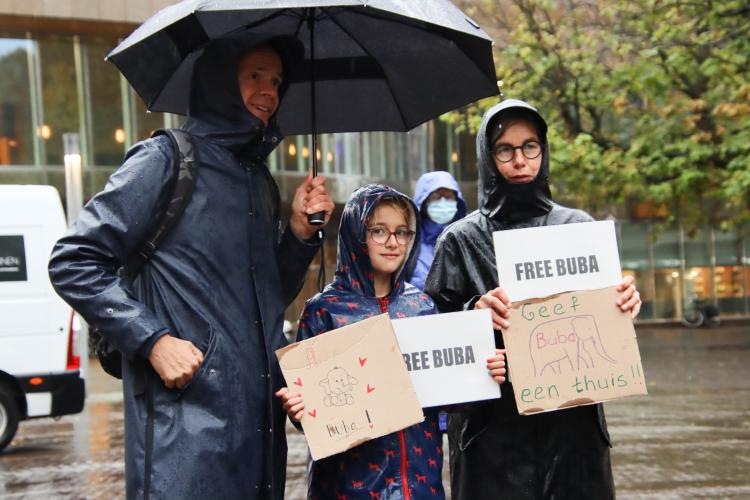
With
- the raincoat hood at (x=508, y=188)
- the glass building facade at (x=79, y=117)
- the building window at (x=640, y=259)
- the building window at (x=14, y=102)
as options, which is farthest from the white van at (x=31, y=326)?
the building window at (x=640, y=259)

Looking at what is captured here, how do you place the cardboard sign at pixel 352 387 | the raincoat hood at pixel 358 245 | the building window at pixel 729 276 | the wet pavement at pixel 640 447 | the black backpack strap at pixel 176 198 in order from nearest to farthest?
1. the black backpack strap at pixel 176 198
2. the cardboard sign at pixel 352 387
3. the raincoat hood at pixel 358 245
4. the wet pavement at pixel 640 447
5. the building window at pixel 729 276

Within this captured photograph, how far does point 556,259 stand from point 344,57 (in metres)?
1.24

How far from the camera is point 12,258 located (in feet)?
38.4

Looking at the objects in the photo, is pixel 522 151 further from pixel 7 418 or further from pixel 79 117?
pixel 79 117

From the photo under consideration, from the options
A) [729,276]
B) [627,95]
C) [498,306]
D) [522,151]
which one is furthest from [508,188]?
[729,276]

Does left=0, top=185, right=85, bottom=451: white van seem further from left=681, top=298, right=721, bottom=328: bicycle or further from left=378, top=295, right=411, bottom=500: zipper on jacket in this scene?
left=681, top=298, right=721, bottom=328: bicycle

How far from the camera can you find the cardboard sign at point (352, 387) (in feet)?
11.6

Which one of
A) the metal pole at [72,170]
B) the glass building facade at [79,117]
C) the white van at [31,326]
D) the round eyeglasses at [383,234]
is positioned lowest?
the white van at [31,326]

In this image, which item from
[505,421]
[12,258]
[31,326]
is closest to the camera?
[505,421]

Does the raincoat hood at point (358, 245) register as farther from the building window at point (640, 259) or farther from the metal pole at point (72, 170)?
the building window at point (640, 259)

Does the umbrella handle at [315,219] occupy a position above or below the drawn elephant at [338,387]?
above

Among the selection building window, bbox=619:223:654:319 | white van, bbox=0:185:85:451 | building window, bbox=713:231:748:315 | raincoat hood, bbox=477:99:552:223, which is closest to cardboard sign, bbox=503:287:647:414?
raincoat hood, bbox=477:99:552:223

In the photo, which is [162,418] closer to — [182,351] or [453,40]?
[182,351]

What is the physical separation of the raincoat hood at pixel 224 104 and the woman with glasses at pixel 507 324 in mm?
910
